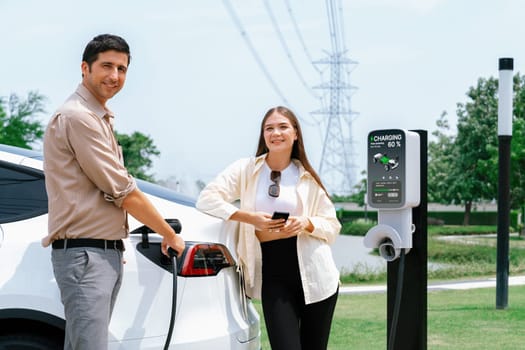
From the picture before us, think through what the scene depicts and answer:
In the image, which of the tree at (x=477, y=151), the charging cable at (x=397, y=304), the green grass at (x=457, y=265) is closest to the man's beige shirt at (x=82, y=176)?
the charging cable at (x=397, y=304)

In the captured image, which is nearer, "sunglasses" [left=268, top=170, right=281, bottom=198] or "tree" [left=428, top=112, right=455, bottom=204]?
"sunglasses" [left=268, top=170, right=281, bottom=198]

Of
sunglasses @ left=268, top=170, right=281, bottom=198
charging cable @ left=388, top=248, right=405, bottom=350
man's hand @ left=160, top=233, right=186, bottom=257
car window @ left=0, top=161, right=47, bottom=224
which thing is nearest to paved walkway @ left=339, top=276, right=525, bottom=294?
charging cable @ left=388, top=248, right=405, bottom=350

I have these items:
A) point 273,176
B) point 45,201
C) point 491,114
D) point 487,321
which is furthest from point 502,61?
point 491,114

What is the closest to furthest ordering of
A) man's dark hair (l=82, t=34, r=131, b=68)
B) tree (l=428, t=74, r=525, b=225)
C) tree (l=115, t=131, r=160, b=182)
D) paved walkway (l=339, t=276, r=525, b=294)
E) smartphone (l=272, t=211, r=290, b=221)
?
man's dark hair (l=82, t=34, r=131, b=68) → smartphone (l=272, t=211, r=290, b=221) → paved walkway (l=339, t=276, r=525, b=294) → tree (l=428, t=74, r=525, b=225) → tree (l=115, t=131, r=160, b=182)

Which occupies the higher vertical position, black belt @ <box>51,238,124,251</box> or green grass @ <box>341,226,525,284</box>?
black belt @ <box>51,238,124,251</box>

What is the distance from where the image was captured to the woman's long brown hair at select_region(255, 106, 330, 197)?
15.5 feet

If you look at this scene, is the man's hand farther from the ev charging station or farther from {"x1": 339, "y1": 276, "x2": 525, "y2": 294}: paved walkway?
{"x1": 339, "y1": 276, "x2": 525, "y2": 294}: paved walkway

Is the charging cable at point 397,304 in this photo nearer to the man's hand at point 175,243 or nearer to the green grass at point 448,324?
the man's hand at point 175,243

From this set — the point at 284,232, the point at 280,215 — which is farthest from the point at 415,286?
the point at 280,215

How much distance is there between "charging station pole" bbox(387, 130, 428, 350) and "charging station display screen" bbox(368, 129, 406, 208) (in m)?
0.23

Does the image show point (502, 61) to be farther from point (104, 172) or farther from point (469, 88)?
point (469, 88)

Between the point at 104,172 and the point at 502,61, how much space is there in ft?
28.7

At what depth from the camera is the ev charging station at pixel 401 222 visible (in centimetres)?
505

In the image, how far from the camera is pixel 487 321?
10.2 m
